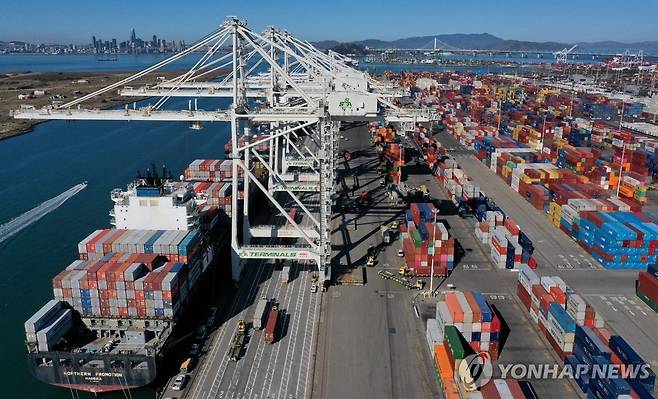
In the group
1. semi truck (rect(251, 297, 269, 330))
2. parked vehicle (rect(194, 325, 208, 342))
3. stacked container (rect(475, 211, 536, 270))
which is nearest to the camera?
parked vehicle (rect(194, 325, 208, 342))

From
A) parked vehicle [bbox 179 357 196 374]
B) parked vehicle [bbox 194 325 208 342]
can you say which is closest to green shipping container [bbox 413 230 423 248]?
parked vehicle [bbox 194 325 208 342]

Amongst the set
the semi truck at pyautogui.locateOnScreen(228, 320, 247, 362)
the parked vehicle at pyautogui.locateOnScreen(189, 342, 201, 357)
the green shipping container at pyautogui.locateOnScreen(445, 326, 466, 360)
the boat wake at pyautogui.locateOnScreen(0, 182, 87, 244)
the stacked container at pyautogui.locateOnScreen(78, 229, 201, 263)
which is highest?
the stacked container at pyautogui.locateOnScreen(78, 229, 201, 263)

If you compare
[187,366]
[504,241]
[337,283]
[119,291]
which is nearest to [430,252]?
[504,241]

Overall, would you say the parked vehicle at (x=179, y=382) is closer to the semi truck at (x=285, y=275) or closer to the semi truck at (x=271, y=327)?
the semi truck at (x=271, y=327)

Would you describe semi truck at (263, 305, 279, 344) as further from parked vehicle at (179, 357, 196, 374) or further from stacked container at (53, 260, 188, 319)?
stacked container at (53, 260, 188, 319)

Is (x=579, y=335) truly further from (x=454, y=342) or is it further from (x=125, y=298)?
(x=125, y=298)

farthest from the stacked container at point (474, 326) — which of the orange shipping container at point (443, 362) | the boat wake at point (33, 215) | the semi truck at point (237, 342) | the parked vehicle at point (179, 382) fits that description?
the boat wake at point (33, 215)

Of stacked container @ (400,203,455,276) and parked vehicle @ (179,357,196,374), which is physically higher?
stacked container @ (400,203,455,276)
